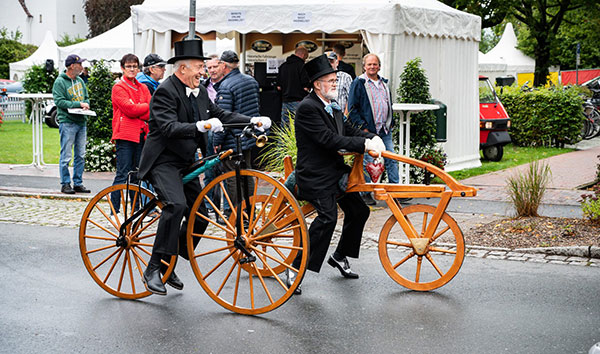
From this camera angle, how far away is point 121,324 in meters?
5.84

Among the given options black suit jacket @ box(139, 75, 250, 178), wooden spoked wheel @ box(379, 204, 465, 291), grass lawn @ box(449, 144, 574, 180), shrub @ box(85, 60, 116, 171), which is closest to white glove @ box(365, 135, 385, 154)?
wooden spoked wheel @ box(379, 204, 465, 291)

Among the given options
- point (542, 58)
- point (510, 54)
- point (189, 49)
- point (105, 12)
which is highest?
point (105, 12)

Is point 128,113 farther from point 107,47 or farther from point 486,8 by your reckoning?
point 486,8

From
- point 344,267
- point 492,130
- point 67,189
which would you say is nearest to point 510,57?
point 492,130

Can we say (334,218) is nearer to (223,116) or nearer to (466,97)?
(223,116)

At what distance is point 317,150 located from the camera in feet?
21.7

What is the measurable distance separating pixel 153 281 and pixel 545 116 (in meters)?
16.2

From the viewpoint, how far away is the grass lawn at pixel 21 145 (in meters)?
18.2

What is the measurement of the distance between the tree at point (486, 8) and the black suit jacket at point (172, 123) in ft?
77.7

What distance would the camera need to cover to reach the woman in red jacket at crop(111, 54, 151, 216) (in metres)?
9.99

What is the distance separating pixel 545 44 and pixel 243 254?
31.6 metres

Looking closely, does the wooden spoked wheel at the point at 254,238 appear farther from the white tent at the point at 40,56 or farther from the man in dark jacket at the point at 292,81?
the white tent at the point at 40,56

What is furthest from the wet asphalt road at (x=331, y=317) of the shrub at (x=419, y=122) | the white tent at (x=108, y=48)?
the white tent at (x=108, y=48)

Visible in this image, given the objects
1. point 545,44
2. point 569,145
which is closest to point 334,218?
point 569,145
